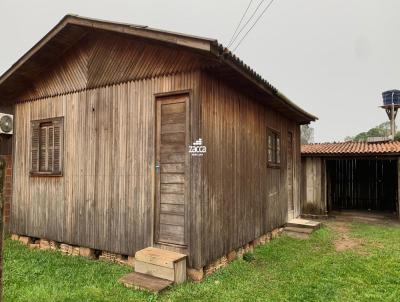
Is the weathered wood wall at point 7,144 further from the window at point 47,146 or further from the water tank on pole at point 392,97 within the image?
the water tank on pole at point 392,97

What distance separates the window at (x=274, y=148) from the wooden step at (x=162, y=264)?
4178 millimetres

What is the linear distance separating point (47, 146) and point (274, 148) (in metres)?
5.92

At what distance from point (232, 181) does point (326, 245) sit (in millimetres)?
3401

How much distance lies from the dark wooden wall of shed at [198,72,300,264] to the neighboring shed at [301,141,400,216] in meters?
4.96

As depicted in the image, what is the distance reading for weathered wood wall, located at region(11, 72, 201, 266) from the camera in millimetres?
5621

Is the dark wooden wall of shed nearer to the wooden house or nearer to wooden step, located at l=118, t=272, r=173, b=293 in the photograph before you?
the wooden house

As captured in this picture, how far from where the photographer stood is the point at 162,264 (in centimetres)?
482

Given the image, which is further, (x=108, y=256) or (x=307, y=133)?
(x=307, y=133)

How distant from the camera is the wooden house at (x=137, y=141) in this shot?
17.0 ft

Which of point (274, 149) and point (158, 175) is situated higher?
point (274, 149)

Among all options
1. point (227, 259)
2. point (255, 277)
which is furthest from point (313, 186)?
point (255, 277)

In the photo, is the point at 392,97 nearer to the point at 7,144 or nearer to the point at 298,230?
the point at 298,230

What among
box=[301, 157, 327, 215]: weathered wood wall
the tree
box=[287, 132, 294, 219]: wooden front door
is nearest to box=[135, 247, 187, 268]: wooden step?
box=[287, 132, 294, 219]: wooden front door

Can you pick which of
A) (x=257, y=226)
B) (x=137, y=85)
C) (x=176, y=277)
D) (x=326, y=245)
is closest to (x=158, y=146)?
(x=137, y=85)
